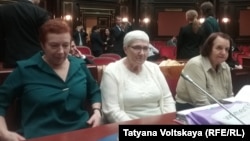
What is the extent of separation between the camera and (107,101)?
2629mm

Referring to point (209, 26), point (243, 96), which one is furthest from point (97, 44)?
point (243, 96)

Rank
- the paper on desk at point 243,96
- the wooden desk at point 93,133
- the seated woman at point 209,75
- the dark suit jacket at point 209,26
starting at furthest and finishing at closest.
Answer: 1. the dark suit jacket at point 209,26
2. the seated woman at point 209,75
3. the paper on desk at point 243,96
4. the wooden desk at point 93,133

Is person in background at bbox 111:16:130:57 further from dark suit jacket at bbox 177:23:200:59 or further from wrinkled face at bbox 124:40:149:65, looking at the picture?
wrinkled face at bbox 124:40:149:65

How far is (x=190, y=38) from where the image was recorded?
5.51 m

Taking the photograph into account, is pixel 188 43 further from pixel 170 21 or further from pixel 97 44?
pixel 170 21

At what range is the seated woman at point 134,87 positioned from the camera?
2633 mm

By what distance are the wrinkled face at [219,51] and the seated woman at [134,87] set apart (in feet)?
1.81

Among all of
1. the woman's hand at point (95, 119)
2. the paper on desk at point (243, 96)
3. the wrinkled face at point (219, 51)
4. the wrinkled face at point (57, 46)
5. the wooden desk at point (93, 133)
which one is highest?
the wrinkled face at point (57, 46)

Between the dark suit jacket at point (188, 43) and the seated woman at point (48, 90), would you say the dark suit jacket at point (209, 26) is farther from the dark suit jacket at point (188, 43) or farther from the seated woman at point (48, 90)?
the seated woman at point (48, 90)

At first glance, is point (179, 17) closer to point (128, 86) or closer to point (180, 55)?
point (180, 55)

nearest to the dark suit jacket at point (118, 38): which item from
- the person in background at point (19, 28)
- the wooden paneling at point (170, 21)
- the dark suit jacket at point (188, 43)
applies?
the dark suit jacket at point (188, 43)

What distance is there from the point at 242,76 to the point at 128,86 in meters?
2.09

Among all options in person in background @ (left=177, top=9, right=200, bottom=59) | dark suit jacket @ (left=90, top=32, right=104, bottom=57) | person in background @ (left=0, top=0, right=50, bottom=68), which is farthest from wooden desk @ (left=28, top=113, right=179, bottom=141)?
dark suit jacket @ (left=90, top=32, right=104, bottom=57)

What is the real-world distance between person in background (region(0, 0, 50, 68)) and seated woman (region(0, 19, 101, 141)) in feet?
4.00
